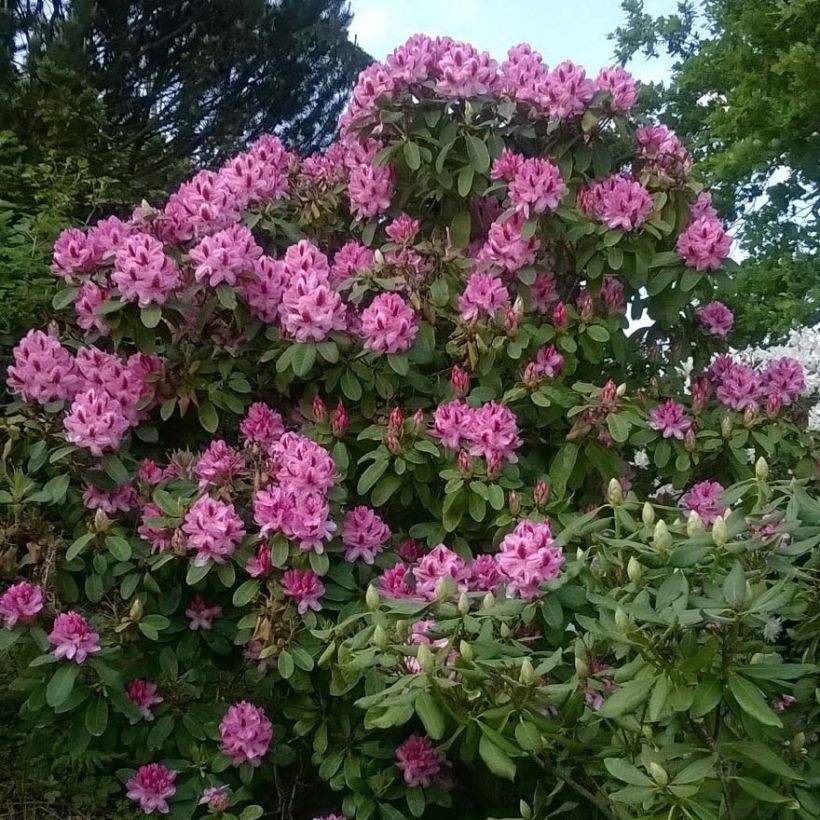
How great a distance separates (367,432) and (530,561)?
0.62 metres

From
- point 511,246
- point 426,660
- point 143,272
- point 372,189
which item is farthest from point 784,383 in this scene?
point 143,272

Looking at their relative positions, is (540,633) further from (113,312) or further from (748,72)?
(748,72)

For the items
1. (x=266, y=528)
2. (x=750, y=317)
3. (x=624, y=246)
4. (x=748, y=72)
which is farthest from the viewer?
(x=748, y=72)

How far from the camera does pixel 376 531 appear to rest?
92.2 inches

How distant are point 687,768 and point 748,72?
745 centimetres

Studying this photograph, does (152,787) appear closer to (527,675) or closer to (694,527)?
(527,675)

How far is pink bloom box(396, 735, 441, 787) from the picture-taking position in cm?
227

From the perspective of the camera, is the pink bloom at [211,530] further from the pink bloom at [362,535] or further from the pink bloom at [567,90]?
the pink bloom at [567,90]

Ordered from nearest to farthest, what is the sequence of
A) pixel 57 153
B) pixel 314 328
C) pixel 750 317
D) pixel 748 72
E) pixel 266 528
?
pixel 266 528
pixel 314 328
pixel 57 153
pixel 750 317
pixel 748 72

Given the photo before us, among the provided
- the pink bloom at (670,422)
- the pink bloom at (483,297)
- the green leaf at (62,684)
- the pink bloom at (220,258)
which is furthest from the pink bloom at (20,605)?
the pink bloom at (670,422)

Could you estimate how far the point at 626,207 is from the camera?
2.51 m

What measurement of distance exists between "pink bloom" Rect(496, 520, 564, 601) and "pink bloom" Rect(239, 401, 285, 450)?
0.75 metres

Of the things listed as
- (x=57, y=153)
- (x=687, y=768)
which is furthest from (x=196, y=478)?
(x=57, y=153)

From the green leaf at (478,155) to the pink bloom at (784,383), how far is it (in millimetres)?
932
